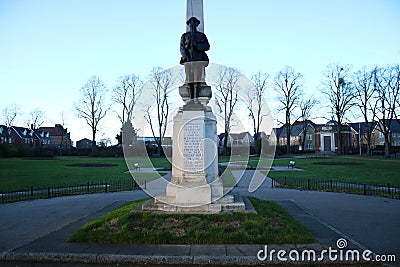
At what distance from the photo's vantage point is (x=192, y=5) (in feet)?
31.1

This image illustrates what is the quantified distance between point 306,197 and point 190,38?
8685 mm

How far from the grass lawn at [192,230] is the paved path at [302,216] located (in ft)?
1.39

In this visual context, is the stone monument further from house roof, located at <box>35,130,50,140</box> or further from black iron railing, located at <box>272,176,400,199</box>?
house roof, located at <box>35,130,50,140</box>

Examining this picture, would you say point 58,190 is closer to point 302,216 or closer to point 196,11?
point 196,11

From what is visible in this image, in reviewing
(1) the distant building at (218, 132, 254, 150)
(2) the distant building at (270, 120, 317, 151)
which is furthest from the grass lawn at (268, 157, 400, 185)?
(2) the distant building at (270, 120, 317, 151)

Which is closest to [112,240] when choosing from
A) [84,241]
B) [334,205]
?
[84,241]

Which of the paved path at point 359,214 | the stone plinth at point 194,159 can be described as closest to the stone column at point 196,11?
the stone plinth at point 194,159

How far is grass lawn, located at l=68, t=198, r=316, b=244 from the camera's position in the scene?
21.3 feet

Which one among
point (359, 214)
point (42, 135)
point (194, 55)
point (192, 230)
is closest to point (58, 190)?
point (194, 55)

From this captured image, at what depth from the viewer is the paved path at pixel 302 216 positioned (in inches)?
282

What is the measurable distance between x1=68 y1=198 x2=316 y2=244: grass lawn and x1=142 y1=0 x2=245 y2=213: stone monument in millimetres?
523

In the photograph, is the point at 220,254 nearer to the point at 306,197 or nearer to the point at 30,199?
the point at 306,197

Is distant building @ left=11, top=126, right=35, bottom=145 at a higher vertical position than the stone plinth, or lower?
higher

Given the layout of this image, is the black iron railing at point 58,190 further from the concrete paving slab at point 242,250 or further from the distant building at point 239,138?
the concrete paving slab at point 242,250
